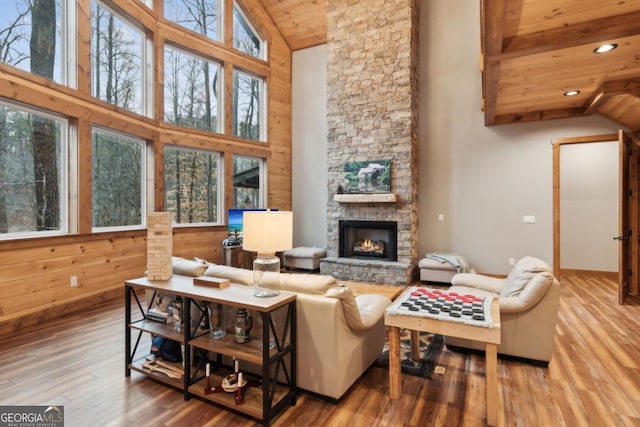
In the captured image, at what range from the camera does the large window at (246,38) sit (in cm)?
661

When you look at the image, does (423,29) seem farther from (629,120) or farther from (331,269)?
(331,269)

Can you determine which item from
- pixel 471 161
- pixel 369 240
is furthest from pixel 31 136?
pixel 471 161

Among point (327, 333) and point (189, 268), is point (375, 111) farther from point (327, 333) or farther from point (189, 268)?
point (327, 333)

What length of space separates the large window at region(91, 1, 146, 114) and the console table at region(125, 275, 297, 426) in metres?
3.33

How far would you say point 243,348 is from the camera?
2.15m

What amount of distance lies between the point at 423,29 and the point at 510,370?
18.8 ft

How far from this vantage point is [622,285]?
4.23m

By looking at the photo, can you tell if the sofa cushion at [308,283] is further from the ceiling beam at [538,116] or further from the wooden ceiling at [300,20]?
the wooden ceiling at [300,20]

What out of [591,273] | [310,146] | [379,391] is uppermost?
[310,146]

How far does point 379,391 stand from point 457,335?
700mm

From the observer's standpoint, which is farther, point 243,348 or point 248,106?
point 248,106

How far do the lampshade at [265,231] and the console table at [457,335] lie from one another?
2.91 feet

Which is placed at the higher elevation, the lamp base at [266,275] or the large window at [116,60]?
the large window at [116,60]

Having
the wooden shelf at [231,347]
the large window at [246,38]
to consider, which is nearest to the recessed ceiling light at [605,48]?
the wooden shelf at [231,347]
